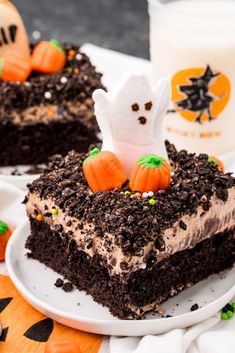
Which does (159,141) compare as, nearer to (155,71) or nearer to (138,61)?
(155,71)

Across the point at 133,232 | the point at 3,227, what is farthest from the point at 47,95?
the point at 133,232

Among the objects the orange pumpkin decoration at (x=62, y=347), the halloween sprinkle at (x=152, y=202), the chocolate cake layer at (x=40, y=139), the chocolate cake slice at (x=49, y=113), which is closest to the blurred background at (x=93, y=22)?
the chocolate cake slice at (x=49, y=113)

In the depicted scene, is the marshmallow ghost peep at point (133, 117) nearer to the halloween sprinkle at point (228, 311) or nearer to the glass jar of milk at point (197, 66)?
the halloween sprinkle at point (228, 311)

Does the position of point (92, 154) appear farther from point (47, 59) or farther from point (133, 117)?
point (47, 59)

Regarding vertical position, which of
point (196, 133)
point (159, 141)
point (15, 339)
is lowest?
point (15, 339)

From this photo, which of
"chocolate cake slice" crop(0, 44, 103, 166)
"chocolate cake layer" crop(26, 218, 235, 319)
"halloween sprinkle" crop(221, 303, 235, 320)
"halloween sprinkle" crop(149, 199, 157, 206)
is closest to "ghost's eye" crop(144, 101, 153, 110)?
"halloween sprinkle" crop(149, 199, 157, 206)

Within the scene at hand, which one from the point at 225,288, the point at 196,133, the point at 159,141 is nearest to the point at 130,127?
the point at 159,141
